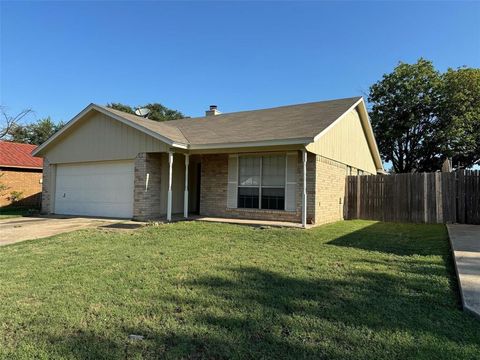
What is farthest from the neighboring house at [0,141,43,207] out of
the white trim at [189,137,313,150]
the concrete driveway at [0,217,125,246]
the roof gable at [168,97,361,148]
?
the white trim at [189,137,313,150]

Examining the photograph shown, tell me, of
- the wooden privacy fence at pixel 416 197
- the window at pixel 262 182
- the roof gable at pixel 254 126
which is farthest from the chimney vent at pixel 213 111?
the wooden privacy fence at pixel 416 197

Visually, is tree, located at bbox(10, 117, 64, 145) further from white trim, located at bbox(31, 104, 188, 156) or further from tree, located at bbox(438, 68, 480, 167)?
tree, located at bbox(438, 68, 480, 167)

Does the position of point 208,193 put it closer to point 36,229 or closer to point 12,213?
point 36,229

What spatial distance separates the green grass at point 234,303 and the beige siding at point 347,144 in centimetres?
514

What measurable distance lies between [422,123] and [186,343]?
2878cm

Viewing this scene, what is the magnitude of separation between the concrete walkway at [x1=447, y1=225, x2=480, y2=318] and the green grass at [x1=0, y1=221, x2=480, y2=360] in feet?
0.52

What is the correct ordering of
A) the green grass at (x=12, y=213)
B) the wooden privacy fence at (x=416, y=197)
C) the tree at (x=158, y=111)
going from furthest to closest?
the tree at (x=158, y=111)
the green grass at (x=12, y=213)
the wooden privacy fence at (x=416, y=197)

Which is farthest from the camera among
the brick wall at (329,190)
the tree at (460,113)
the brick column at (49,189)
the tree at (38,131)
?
the tree at (38,131)

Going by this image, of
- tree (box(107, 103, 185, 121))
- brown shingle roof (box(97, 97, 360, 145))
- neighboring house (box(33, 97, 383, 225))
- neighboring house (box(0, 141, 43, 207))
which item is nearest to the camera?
brown shingle roof (box(97, 97, 360, 145))

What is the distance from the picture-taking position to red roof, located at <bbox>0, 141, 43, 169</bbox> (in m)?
20.4

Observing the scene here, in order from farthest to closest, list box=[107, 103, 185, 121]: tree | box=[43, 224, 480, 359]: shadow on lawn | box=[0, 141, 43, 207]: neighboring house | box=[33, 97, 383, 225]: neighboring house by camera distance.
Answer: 1. box=[107, 103, 185, 121]: tree
2. box=[0, 141, 43, 207]: neighboring house
3. box=[33, 97, 383, 225]: neighboring house
4. box=[43, 224, 480, 359]: shadow on lawn

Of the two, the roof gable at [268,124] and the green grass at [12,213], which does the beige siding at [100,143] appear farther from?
the green grass at [12,213]

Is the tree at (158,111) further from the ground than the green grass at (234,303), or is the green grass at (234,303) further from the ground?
the tree at (158,111)

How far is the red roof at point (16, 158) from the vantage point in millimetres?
20375
